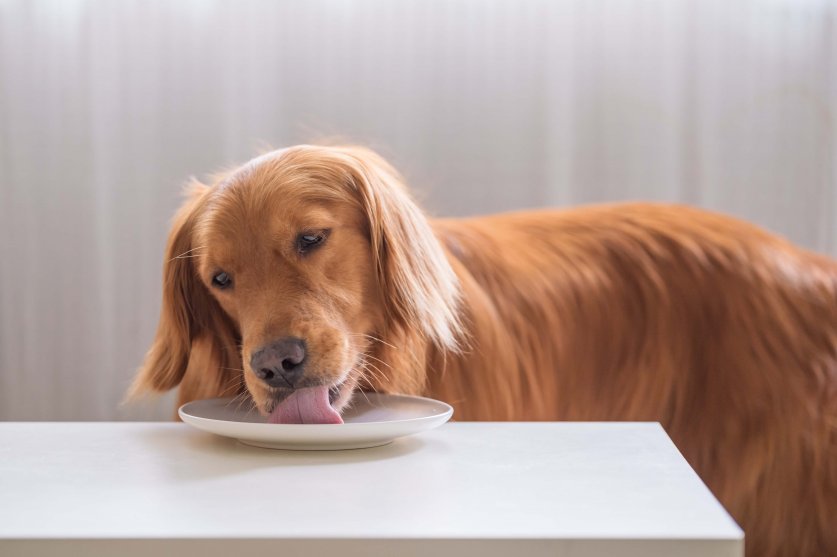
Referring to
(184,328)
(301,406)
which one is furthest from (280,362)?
(184,328)

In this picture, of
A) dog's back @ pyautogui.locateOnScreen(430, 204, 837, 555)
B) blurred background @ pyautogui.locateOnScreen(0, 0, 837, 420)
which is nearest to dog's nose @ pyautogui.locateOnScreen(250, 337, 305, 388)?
dog's back @ pyautogui.locateOnScreen(430, 204, 837, 555)

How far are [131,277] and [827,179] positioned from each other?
5.49ft

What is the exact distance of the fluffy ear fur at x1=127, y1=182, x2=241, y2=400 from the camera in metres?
1.47

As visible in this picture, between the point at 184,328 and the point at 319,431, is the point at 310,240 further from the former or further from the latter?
the point at 319,431

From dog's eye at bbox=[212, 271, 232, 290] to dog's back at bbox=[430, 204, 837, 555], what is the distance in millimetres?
442

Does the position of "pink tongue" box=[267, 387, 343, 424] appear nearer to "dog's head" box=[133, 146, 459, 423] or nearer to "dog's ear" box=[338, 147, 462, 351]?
"dog's head" box=[133, 146, 459, 423]

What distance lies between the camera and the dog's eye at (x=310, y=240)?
1.32 m

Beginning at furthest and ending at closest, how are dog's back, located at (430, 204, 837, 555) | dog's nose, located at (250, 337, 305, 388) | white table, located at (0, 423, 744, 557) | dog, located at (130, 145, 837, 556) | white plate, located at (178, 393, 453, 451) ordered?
dog's back, located at (430, 204, 837, 555) → dog, located at (130, 145, 837, 556) → dog's nose, located at (250, 337, 305, 388) → white plate, located at (178, 393, 453, 451) → white table, located at (0, 423, 744, 557)

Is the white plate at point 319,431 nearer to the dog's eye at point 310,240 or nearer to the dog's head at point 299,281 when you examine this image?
the dog's head at point 299,281

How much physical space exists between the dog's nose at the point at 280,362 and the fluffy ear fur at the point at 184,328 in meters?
0.33

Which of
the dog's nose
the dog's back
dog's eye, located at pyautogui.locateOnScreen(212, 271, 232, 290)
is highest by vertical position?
dog's eye, located at pyautogui.locateOnScreen(212, 271, 232, 290)

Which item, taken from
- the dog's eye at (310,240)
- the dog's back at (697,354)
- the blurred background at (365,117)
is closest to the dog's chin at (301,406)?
the dog's eye at (310,240)

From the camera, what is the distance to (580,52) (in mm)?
2133

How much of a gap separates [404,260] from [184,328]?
39cm
